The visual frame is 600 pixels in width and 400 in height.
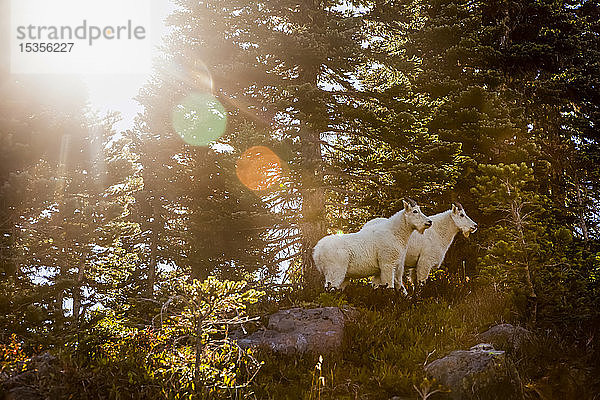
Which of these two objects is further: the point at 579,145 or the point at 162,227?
the point at 162,227

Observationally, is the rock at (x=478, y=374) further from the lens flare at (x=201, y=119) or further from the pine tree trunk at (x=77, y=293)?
the pine tree trunk at (x=77, y=293)

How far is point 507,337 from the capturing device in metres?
6.86

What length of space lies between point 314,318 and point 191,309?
312 cm

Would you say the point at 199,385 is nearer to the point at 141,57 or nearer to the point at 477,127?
the point at 477,127

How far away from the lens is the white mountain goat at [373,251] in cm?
1092

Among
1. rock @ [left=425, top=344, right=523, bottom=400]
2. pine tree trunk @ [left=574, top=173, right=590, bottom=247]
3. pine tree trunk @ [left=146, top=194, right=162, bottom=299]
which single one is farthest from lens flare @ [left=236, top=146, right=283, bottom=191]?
pine tree trunk @ [left=146, top=194, right=162, bottom=299]

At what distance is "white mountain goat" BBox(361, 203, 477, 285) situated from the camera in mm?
11641

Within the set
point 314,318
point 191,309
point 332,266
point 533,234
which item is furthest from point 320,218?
point 191,309

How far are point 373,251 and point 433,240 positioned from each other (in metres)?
1.75

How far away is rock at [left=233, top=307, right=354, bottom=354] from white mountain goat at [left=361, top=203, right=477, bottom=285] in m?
3.32

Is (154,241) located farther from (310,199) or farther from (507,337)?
(507,337)

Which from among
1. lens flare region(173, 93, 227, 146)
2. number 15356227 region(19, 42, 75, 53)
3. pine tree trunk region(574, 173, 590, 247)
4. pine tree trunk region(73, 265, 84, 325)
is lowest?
pine tree trunk region(73, 265, 84, 325)

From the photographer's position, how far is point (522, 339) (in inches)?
261

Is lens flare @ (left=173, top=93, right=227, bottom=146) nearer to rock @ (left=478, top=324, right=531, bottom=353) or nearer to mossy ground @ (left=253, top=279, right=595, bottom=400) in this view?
mossy ground @ (left=253, top=279, right=595, bottom=400)
